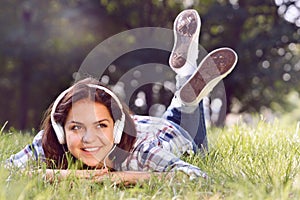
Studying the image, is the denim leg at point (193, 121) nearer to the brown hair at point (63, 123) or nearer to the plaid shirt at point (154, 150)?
the plaid shirt at point (154, 150)

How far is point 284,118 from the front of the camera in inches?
293

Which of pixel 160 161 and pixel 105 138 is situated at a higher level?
pixel 105 138

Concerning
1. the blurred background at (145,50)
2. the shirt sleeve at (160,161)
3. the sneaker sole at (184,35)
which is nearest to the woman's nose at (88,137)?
the shirt sleeve at (160,161)

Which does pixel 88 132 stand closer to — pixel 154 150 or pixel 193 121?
pixel 154 150

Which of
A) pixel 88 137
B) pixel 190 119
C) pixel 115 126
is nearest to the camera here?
pixel 88 137

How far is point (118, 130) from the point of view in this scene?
1.86 metres

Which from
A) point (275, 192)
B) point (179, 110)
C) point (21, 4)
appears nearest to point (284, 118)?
point (21, 4)

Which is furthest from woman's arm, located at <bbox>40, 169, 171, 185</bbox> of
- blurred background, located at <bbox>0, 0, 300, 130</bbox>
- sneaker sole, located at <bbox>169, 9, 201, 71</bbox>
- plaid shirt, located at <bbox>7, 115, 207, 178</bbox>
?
blurred background, located at <bbox>0, 0, 300, 130</bbox>

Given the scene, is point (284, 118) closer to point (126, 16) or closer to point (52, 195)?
point (126, 16)

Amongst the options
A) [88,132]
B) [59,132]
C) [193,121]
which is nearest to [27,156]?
[59,132]

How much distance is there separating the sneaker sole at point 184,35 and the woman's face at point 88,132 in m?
0.84

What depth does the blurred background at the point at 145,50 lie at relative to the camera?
6.58 meters

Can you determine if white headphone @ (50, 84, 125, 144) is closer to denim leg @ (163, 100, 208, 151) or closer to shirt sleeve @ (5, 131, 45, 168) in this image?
shirt sleeve @ (5, 131, 45, 168)

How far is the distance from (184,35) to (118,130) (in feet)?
3.02
